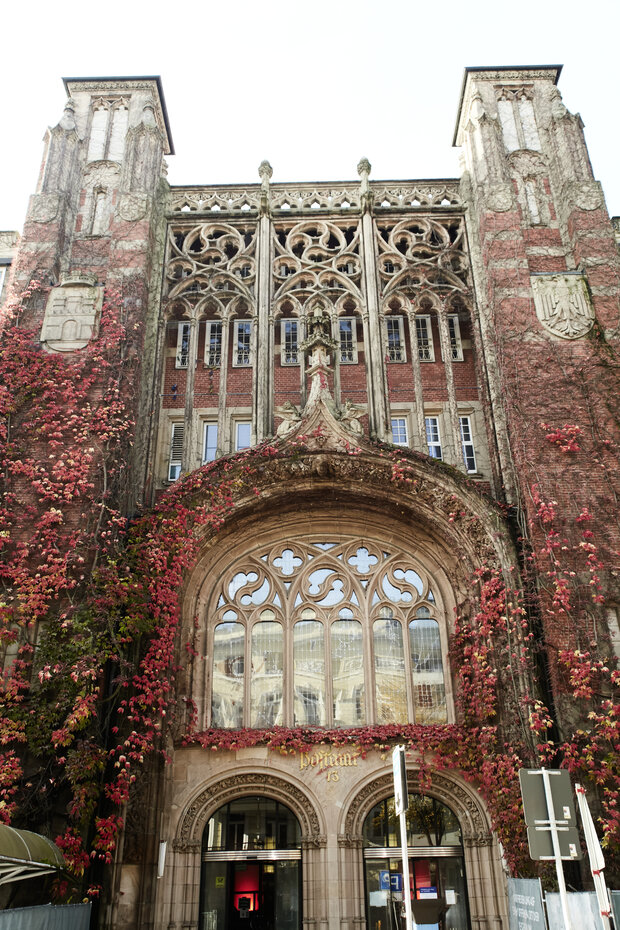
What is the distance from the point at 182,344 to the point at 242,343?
56.7 inches

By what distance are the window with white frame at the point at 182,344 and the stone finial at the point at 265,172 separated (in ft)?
15.3

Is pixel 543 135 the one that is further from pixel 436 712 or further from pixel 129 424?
pixel 436 712

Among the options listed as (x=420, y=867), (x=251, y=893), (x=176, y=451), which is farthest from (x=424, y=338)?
(x=251, y=893)

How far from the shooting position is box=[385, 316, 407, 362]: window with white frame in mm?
18234

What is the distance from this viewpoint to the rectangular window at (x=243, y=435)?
17.4 metres

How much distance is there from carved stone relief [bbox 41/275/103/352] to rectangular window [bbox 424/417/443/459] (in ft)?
25.1

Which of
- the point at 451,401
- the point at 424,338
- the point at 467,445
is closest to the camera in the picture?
the point at 467,445

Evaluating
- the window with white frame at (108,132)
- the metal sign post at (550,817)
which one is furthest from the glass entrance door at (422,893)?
the window with white frame at (108,132)

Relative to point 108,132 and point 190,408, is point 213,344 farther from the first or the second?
point 108,132

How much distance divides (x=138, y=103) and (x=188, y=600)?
13.8 metres

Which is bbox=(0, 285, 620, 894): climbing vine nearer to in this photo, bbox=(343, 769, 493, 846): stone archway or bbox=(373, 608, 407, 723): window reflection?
bbox=(343, 769, 493, 846): stone archway

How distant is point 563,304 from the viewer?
55.6 feet

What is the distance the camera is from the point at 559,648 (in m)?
13.3

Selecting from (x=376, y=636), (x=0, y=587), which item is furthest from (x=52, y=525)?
(x=376, y=636)
